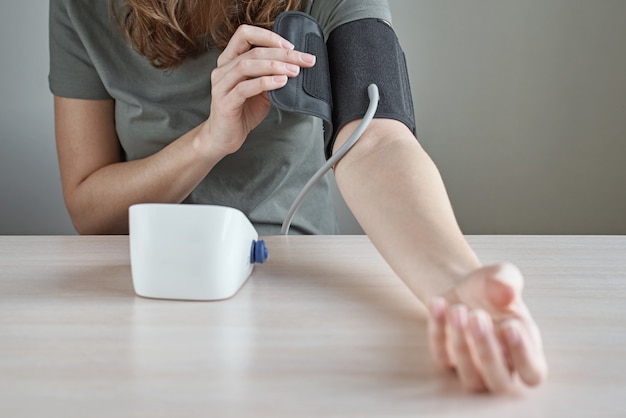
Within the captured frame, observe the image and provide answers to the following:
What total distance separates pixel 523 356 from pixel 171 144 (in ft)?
2.29

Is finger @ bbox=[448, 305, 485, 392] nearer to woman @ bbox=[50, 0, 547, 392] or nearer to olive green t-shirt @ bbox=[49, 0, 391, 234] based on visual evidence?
woman @ bbox=[50, 0, 547, 392]

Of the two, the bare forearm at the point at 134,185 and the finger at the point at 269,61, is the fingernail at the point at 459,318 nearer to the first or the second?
the finger at the point at 269,61

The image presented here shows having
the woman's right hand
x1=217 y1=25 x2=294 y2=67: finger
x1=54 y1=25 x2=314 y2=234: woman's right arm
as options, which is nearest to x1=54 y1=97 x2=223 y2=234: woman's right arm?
x1=54 y1=25 x2=314 y2=234: woman's right arm

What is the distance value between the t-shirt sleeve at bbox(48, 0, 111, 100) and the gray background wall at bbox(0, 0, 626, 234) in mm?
542

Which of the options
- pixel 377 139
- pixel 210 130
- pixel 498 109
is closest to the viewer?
pixel 377 139

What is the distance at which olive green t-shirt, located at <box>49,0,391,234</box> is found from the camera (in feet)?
3.60

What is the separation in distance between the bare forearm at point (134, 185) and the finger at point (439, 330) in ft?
1.86

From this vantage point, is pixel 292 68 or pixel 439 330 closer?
pixel 439 330

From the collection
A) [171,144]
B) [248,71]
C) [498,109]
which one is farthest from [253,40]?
[498,109]

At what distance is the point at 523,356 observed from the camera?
41 centimetres

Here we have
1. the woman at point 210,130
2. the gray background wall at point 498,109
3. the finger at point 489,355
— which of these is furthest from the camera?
the gray background wall at point 498,109

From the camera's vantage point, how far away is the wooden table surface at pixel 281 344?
1.33 feet

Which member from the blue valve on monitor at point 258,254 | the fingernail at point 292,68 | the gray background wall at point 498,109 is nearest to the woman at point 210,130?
the fingernail at point 292,68

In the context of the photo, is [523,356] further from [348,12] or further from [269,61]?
[348,12]
